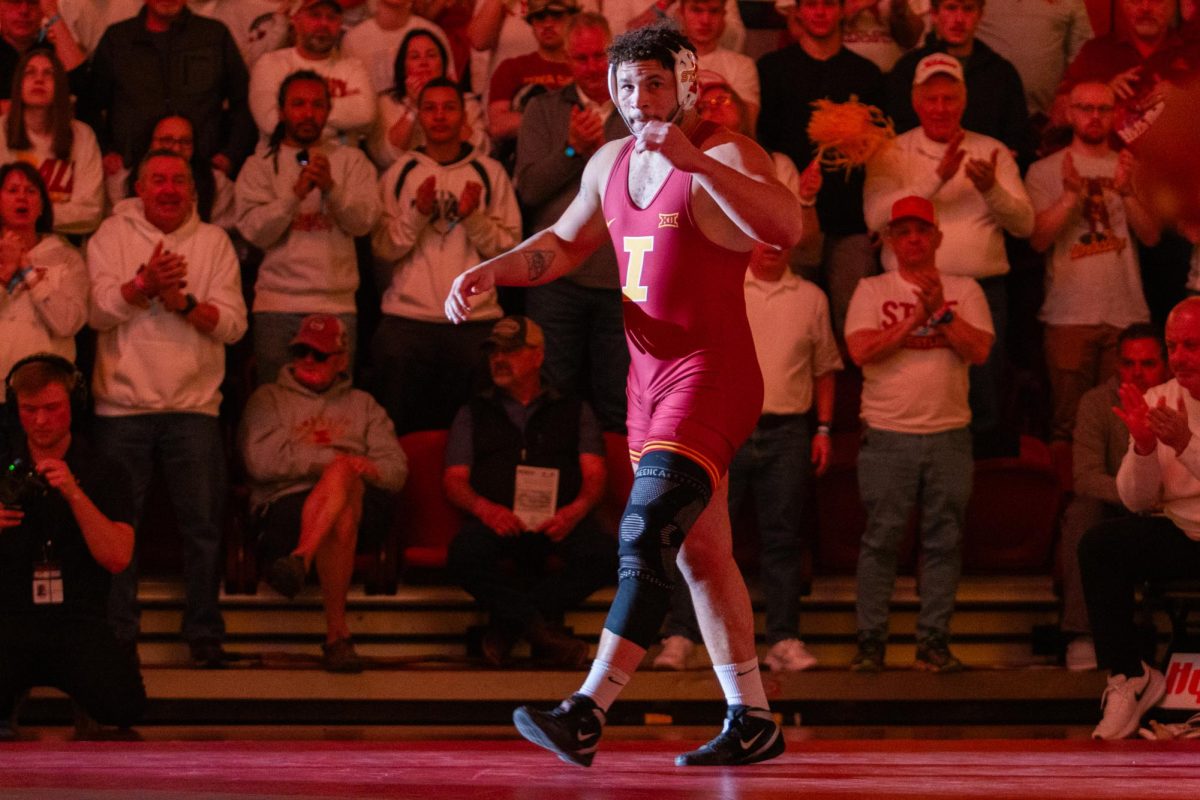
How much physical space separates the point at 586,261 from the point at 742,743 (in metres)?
3.96

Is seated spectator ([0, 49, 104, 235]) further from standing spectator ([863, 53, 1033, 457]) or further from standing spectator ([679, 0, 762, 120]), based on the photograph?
standing spectator ([863, 53, 1033, 457])

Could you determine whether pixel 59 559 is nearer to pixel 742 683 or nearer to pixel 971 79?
pixel 742 683

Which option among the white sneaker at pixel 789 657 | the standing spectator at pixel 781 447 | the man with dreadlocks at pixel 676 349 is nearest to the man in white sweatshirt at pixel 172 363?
the standing spectator at pixel 781 447

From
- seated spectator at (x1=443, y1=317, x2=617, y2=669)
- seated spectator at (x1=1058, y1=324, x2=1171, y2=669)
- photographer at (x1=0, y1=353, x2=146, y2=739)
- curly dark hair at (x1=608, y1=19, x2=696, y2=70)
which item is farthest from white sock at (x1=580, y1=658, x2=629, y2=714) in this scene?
seated spectator at (x1=1058, y1=324, x2=1171, y2=669)

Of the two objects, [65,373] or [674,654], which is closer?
[65,373]

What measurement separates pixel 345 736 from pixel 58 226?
9.47 ft

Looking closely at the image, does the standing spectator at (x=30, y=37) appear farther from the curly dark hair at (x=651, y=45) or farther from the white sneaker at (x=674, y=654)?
the curly dark hair at (x=651, y=45)

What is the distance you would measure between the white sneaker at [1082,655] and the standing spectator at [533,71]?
12.3 ft

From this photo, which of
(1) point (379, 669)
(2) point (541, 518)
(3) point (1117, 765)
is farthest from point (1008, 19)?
(3) point (1117, 765)

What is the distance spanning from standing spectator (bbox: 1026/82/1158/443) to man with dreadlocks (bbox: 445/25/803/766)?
4.30 m

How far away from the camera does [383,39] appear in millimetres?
9305

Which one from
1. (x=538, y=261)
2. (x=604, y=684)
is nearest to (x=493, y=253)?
(x=538, y=261)

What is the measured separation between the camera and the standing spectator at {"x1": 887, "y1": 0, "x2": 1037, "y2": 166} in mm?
8961

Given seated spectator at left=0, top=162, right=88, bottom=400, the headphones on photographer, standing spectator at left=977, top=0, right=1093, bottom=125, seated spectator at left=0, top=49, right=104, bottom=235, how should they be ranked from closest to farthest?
the headphones on photographer
seated spectator at left=0, top=162, right=88, bottom=400
seated spectator at left=0, top=49, right=104, bottom=235
standing spectator at left=977, top=0, right=1093, bottom=125
